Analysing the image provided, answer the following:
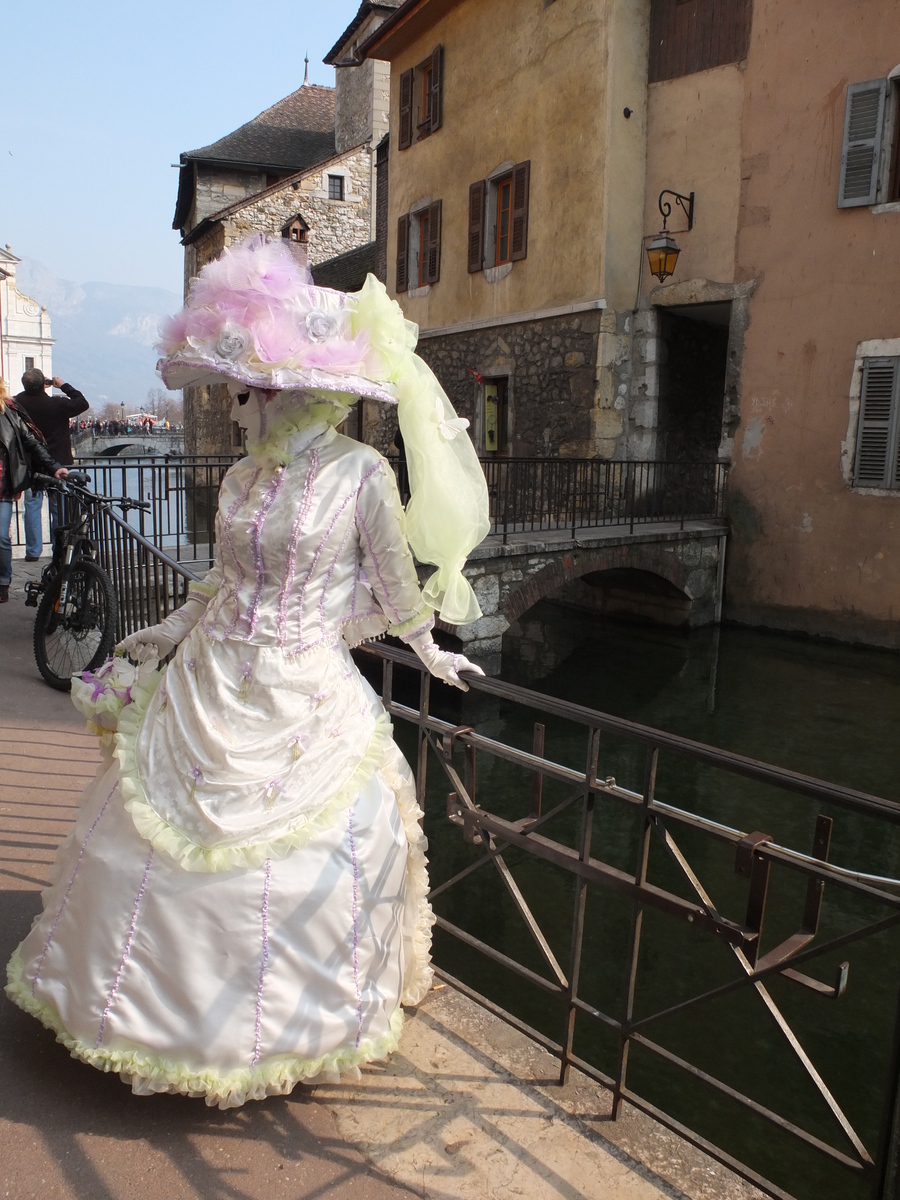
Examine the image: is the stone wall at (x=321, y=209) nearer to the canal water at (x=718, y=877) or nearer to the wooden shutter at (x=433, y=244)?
the wooden shutter at (x=433, y=244)

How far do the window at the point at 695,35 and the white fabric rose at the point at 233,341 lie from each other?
425 inches

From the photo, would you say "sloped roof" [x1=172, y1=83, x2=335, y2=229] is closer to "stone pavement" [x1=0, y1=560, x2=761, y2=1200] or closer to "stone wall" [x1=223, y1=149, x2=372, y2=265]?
"stone wall" [x1=223, y1=149, x2=372, y2=265]

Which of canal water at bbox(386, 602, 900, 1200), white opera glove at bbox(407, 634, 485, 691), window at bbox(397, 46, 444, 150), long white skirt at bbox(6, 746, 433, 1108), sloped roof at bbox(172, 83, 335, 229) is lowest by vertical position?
canal water at bbox(386, 602, 900, 1200)

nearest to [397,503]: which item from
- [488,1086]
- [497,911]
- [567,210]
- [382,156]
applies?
[488,1086]

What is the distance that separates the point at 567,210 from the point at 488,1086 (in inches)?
455

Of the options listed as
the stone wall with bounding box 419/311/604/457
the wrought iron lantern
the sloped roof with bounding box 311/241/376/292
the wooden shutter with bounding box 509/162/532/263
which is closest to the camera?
the wrought iron lantern

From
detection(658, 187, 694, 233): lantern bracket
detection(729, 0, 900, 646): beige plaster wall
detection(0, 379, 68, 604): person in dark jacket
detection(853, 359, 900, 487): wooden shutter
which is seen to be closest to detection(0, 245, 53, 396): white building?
detection(658, 187, 694, 233): lantern bracket

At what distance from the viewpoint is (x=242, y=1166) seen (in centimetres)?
176

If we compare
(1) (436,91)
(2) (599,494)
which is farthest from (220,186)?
(2) (599,494)

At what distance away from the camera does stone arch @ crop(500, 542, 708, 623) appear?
8898 millimetres

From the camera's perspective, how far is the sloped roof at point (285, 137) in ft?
84.6

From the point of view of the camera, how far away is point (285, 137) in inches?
1070

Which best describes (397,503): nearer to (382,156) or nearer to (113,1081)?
(113,1081)

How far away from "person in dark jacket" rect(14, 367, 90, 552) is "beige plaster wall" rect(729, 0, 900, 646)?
744cm
